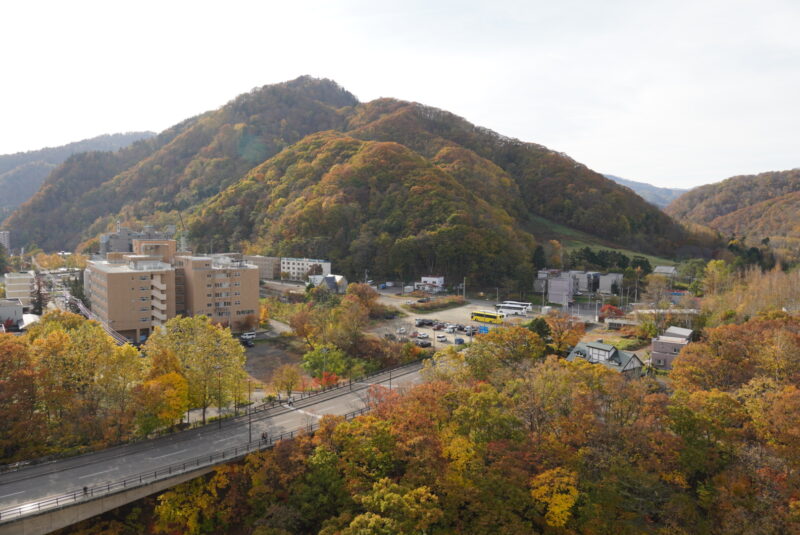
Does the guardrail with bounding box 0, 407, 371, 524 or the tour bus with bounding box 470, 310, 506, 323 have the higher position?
the tour bus with bounding box 470, 310, 506, 323

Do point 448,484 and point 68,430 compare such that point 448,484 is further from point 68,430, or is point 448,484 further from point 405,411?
point 68,430

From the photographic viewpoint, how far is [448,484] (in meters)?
15.9

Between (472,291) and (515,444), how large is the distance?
41.0 m

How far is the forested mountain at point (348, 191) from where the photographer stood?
208 ft

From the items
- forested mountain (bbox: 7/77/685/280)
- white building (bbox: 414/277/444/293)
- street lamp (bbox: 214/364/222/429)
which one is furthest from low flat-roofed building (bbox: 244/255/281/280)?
street lamp (bbox: 214/364/222/429)

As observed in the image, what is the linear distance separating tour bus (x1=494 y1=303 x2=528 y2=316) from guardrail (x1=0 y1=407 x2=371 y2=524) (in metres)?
28.7

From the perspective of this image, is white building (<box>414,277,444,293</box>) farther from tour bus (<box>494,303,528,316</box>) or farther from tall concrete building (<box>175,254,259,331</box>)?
tall concrete building (<box>175,254,259,331</box>)

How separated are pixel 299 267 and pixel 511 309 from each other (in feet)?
89.5

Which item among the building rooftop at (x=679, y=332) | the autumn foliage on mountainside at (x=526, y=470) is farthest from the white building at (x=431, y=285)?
the autumn foliage on mountainside at (x=526, y=470)

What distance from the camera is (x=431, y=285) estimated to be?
56781 mm

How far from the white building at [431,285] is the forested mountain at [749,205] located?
215 ft

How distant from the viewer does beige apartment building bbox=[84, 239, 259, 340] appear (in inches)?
1385

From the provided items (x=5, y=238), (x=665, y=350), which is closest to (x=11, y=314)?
(x=665, y=350)

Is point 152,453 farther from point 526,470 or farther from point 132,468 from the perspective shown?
point 526,470
